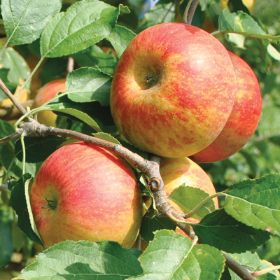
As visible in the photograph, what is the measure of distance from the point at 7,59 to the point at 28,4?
48cm

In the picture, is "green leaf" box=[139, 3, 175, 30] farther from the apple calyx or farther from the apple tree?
the apple calyx

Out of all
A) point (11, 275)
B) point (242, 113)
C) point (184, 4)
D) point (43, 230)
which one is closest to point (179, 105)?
point (242, 113)

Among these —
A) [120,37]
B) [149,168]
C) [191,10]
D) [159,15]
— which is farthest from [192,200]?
[159,15]

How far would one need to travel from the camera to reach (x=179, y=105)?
1.30 m

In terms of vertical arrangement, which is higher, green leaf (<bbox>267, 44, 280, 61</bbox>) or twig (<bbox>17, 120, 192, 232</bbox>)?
green leaf (<bbox>267, 44, 280, 61</bbox>)

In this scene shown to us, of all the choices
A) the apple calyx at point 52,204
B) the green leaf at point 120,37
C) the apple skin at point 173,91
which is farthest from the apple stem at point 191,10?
the apple calyx at point 52,204

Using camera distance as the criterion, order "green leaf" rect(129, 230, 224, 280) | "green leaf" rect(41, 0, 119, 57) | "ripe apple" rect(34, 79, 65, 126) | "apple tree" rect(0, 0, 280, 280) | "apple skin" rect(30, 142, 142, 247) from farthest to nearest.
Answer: "ripe apple" rect(34, 79, 65, 126)
"green leaf" rect(41, 0, 119, 57)
"apple skin" rect(30, 142, 142, 247)
"apple tree" rect(0, 0, 280, 280)
"green leaf" rect(129, 230, 224, 280)

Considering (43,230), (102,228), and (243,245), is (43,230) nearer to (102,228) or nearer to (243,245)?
(102,228)

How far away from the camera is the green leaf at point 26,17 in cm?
148

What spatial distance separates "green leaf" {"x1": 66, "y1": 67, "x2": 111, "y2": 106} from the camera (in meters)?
1.49

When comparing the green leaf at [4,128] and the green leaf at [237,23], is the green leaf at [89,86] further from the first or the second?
the green leaf at [237,23]

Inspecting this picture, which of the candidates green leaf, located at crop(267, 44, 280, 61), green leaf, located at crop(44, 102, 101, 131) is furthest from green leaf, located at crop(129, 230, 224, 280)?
green leaf, located at crop(267, 44, 280, 61)

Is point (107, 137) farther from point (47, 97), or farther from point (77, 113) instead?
point (47, 97)

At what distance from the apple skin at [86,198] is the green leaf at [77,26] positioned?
0.90ft
